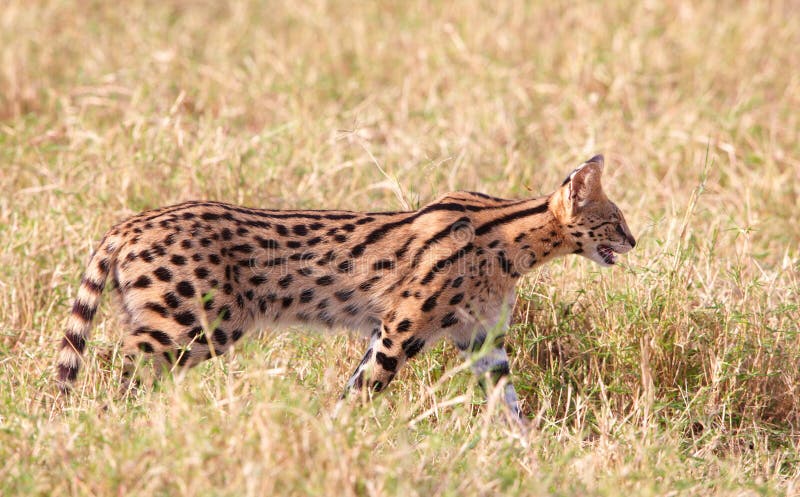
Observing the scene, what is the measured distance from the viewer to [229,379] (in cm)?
484

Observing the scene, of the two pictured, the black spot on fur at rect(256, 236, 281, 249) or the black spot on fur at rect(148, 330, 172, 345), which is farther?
the black spot on fur at rect(256, 236, 281, 249)

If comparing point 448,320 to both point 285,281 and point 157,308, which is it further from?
point 157,308

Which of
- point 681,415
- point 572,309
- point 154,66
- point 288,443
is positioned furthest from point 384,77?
point 288,443

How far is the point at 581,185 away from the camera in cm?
593

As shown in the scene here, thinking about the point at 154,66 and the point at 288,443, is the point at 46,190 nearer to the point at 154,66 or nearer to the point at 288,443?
the point at 154,66

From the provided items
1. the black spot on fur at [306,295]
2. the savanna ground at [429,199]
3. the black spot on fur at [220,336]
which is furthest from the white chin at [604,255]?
the black spot on fur at [220,336]

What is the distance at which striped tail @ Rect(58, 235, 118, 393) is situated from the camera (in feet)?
18.4

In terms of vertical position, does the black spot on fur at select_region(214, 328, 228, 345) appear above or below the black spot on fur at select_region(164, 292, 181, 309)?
below

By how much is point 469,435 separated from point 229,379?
1103 millimetres

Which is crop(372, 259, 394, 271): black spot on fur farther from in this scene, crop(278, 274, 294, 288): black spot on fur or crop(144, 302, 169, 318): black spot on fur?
crop(144, 302, 169, 318): black spot on fur

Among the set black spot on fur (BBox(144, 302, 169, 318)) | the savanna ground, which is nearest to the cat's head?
the savanna ground

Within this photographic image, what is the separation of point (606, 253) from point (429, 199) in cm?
199

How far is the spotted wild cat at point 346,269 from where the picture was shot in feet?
18.1

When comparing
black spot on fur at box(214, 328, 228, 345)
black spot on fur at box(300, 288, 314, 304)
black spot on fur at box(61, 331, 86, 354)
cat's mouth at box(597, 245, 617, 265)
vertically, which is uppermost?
cat's mouth at box(597, 245, 617, 265)
